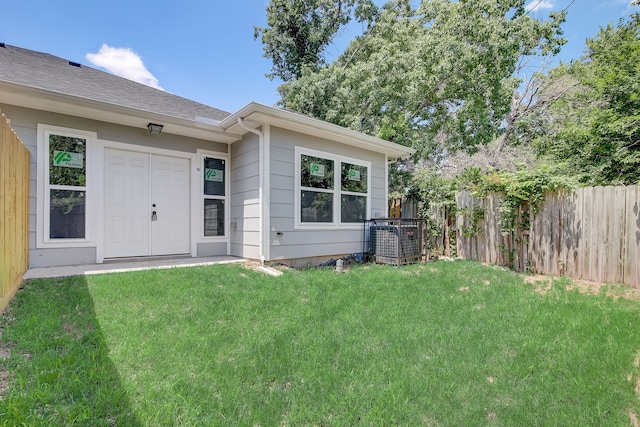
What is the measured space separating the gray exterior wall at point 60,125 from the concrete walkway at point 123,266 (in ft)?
0.59

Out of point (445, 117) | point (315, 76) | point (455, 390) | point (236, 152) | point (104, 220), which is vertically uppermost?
point (315, 76)

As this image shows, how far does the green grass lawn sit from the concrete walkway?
0.42 m

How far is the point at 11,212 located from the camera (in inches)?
117

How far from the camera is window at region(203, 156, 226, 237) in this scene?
19.5 feet

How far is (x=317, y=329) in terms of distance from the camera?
276 cm

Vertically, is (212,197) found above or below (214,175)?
below

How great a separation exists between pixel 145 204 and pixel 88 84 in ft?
7.84

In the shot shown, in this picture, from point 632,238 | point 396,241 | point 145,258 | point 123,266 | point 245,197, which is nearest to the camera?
point 632,238

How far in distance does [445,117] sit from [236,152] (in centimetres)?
686

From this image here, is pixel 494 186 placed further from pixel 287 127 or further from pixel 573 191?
pixel 287 127

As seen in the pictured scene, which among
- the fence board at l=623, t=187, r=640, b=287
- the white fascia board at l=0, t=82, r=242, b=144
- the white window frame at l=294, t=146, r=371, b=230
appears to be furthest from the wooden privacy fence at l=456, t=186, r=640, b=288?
the white fascia board at l=0, t=82, r=242, b=144

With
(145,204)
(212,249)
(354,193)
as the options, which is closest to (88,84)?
(145,204)

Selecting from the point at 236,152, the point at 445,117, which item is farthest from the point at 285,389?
the point at 445,117

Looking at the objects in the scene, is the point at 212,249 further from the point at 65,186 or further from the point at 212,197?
the point at 65,186
